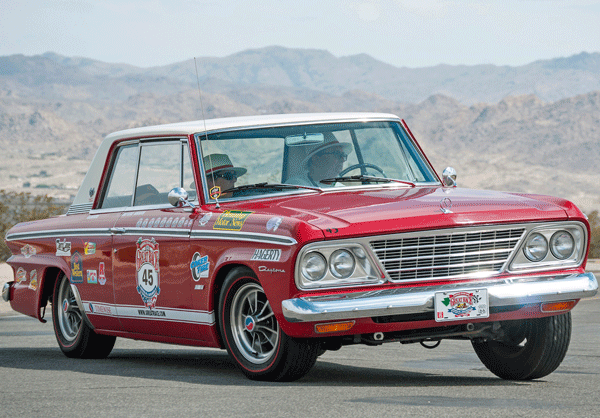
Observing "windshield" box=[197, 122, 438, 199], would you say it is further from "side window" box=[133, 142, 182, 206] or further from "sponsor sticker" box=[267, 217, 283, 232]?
"sponsor sticker" box=[267, 217, 283, 232]

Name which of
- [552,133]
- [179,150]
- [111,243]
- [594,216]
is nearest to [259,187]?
[179,150]

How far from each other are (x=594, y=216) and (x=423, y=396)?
48646 mm

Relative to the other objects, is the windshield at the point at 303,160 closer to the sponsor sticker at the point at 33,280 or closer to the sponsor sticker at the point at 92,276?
the sponsor sticker at the point at 92,276

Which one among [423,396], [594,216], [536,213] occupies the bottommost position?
[594,216]

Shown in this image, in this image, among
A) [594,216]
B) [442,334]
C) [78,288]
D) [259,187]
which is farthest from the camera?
[594,216]

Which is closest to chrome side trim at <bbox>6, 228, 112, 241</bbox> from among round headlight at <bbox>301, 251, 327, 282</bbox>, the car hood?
the car hood

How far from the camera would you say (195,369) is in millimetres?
7355

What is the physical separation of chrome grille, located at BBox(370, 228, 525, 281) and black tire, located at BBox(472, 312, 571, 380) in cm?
54

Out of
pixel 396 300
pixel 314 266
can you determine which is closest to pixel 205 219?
pixel 314 266

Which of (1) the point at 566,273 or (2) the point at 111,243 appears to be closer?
(1) the point at 566,273

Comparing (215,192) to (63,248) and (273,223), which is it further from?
(63,248)

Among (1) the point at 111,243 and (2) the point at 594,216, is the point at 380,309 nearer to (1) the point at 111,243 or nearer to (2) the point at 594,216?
(1) the point at 111,243

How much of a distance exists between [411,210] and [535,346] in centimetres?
134

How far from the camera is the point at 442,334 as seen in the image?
5.98 meters
